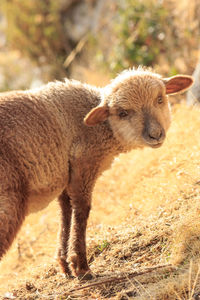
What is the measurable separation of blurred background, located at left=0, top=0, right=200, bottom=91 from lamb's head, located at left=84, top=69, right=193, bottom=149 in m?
5.15

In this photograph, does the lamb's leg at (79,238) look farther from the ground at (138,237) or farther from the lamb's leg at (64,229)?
the lamb's leg at (64,229)

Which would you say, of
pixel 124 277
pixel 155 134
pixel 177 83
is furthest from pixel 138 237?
pixel 177 83

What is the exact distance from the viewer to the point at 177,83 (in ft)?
15.8

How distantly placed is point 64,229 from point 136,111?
5.27 feet

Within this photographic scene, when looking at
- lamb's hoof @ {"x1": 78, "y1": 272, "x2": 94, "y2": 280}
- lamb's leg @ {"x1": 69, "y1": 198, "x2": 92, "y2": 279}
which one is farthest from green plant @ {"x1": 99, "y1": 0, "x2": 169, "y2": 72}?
lamb's hoof @ {"x1": 78, "y1": 272, "x2": 94, "y2": 280}

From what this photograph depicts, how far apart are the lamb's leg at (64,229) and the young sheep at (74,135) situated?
16 mm

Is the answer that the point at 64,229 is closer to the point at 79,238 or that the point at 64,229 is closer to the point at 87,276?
the point at 79,238

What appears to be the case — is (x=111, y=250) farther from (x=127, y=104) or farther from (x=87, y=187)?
(x=127, y=104)

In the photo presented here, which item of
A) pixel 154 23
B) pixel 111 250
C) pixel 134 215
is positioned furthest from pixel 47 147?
pixel 154 23

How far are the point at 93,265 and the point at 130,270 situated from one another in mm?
690

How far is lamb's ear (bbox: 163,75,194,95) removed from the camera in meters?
4.75

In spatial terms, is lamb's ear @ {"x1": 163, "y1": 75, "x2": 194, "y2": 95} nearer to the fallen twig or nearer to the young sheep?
the young sheep

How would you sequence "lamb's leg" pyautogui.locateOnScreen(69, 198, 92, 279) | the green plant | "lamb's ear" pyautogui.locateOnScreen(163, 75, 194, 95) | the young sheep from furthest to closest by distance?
the green plant < "lamb's ear" pyautogui.locateOnScreen(163, 75, 194, 95) < "lamb's leg" pyautogui.locateOnScreen(69, 198, 92, 279) < the young sheep

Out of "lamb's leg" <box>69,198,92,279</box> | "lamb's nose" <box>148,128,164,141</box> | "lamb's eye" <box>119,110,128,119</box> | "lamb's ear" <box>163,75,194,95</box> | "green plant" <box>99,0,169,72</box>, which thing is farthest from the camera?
"green plant" <box>99,0,169,72</box>
